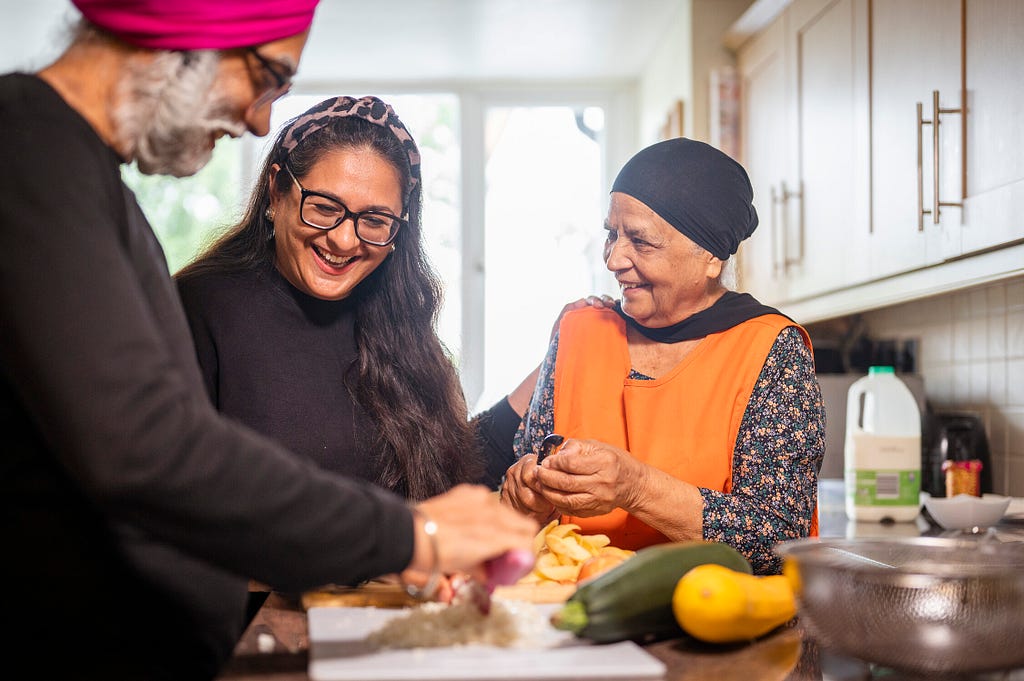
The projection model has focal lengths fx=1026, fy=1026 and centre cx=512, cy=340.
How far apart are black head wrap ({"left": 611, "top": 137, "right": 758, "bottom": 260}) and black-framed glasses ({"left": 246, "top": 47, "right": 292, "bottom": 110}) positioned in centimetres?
84

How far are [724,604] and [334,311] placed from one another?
100cm

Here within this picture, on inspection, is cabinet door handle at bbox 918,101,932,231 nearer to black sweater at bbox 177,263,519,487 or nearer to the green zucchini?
black sweater at bbox 177,263,519,487

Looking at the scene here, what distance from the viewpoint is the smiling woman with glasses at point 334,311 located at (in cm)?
166

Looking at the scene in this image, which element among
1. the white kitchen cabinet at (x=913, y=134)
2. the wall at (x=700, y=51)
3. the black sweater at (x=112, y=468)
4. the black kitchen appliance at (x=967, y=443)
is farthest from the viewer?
the wall at (x=700, y=51)

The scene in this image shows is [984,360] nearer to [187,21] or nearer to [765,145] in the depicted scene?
[765,145]

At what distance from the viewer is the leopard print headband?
1688 millimetres

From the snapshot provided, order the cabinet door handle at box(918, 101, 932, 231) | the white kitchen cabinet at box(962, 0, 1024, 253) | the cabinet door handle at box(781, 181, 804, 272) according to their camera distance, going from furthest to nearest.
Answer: the cabinet door handle at box(781, 181, 804, 272) < the cabinet door handle at box(918, 101, 932, 231) < the white kitchen cabinet at box(962, 0, 1024, 253)

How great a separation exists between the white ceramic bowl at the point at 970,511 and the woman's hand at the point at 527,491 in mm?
1147

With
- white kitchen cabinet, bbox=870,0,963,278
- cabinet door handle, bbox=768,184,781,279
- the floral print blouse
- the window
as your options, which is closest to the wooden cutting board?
the floral print blouse

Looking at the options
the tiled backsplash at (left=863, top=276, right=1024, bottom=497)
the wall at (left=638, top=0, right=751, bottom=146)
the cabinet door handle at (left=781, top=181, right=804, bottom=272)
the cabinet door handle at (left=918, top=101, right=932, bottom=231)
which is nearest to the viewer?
the cabinet door handle at (left=918, top=101, right=932, bottom=231)

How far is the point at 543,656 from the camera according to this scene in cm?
89

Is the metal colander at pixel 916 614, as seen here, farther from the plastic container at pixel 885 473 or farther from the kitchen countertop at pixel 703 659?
the plastic container at pixel 885 473

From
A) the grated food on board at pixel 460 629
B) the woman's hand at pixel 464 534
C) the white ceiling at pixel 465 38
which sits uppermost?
the white ceiling at pixel 465 38

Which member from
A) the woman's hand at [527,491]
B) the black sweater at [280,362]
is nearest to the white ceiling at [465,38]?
the black sweater at [280,362]
